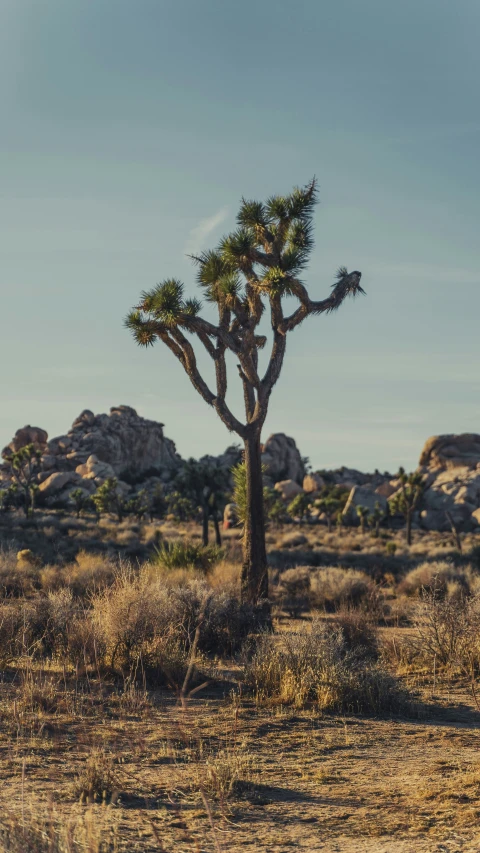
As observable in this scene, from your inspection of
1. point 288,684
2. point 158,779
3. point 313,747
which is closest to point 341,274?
point 288,684

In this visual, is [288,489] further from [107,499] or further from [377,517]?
[107,499]

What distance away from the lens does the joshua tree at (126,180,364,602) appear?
663 inches

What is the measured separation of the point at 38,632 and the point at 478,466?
3347 inches

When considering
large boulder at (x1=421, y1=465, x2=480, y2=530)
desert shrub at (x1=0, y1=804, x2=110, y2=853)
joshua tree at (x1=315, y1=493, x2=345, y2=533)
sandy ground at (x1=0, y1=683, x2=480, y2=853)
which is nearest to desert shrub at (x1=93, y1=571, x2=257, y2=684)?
sandy ground at (x1=0, y1=683, x2=480, y2=853)

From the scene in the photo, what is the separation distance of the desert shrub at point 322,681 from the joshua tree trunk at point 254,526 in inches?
260

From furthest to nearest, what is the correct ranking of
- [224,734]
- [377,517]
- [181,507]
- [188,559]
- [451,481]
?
[451,481], [181,507], [377,517], [188,559], [224,734]

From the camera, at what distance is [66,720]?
7922 mm

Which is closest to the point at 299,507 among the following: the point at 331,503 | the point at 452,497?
the point at 331,503

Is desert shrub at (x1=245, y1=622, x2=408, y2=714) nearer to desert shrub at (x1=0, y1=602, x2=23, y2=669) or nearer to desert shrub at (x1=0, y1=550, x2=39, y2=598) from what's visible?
desert shrub at (x1=0, y1=602, x2=23, y2=669)

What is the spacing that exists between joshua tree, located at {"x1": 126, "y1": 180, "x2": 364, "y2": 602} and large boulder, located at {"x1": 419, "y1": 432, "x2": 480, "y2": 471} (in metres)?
78.4

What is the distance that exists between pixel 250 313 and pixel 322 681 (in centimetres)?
1029

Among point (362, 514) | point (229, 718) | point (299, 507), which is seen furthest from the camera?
point (299, 507)

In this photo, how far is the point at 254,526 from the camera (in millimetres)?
16891

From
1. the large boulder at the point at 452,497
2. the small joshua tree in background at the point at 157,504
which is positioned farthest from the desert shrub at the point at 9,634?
the small joshua tree in background at the point at 157,504
